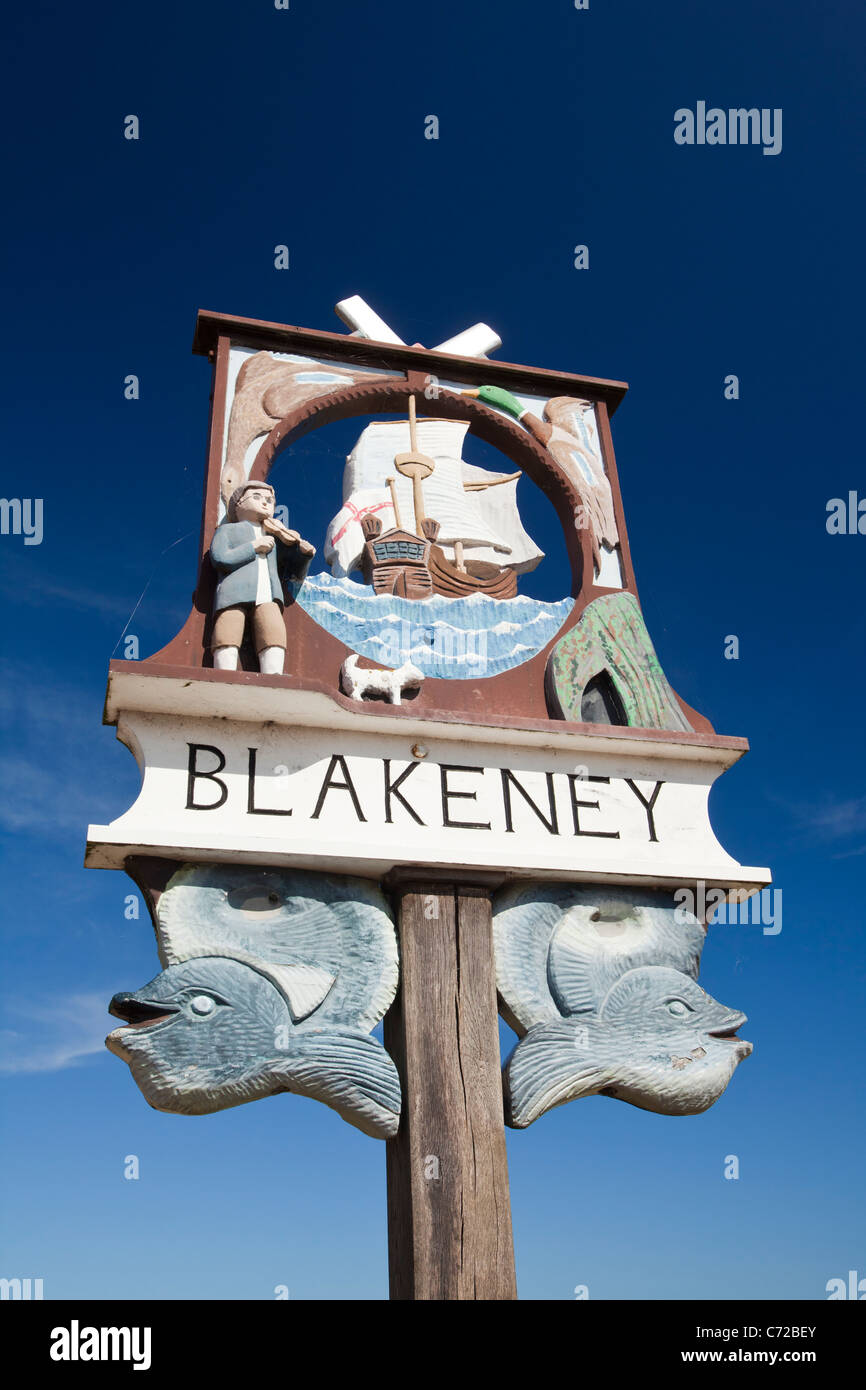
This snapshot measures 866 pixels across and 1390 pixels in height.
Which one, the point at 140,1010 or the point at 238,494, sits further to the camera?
the point at 238,494

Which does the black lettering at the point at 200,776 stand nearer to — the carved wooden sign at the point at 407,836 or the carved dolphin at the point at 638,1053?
the carved wooden sign at the point at 407,836

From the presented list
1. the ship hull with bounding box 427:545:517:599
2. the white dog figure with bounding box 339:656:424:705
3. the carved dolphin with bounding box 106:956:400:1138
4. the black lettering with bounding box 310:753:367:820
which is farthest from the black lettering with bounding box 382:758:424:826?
the ship hull with bounding box 427:545:517:599

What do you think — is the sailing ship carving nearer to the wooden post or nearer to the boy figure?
the boy figure

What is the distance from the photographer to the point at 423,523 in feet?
21.1

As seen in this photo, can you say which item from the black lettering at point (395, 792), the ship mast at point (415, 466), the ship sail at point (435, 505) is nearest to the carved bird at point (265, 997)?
the black lettering at point (395, 792)

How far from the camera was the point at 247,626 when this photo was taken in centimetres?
540

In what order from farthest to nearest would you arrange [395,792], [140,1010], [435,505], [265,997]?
[435,505] → [395,792] → [265,997] → [140,1010]

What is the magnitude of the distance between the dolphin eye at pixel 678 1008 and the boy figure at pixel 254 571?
2.37 m

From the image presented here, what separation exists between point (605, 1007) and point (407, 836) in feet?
3.89

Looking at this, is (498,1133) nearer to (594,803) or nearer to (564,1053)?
(564,1053)

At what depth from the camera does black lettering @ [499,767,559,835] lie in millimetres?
5238

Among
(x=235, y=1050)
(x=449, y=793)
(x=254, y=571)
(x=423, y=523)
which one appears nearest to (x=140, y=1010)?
(x=235, y=1050)

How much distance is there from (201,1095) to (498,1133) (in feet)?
4.07

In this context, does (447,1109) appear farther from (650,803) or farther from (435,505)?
(435,505)
